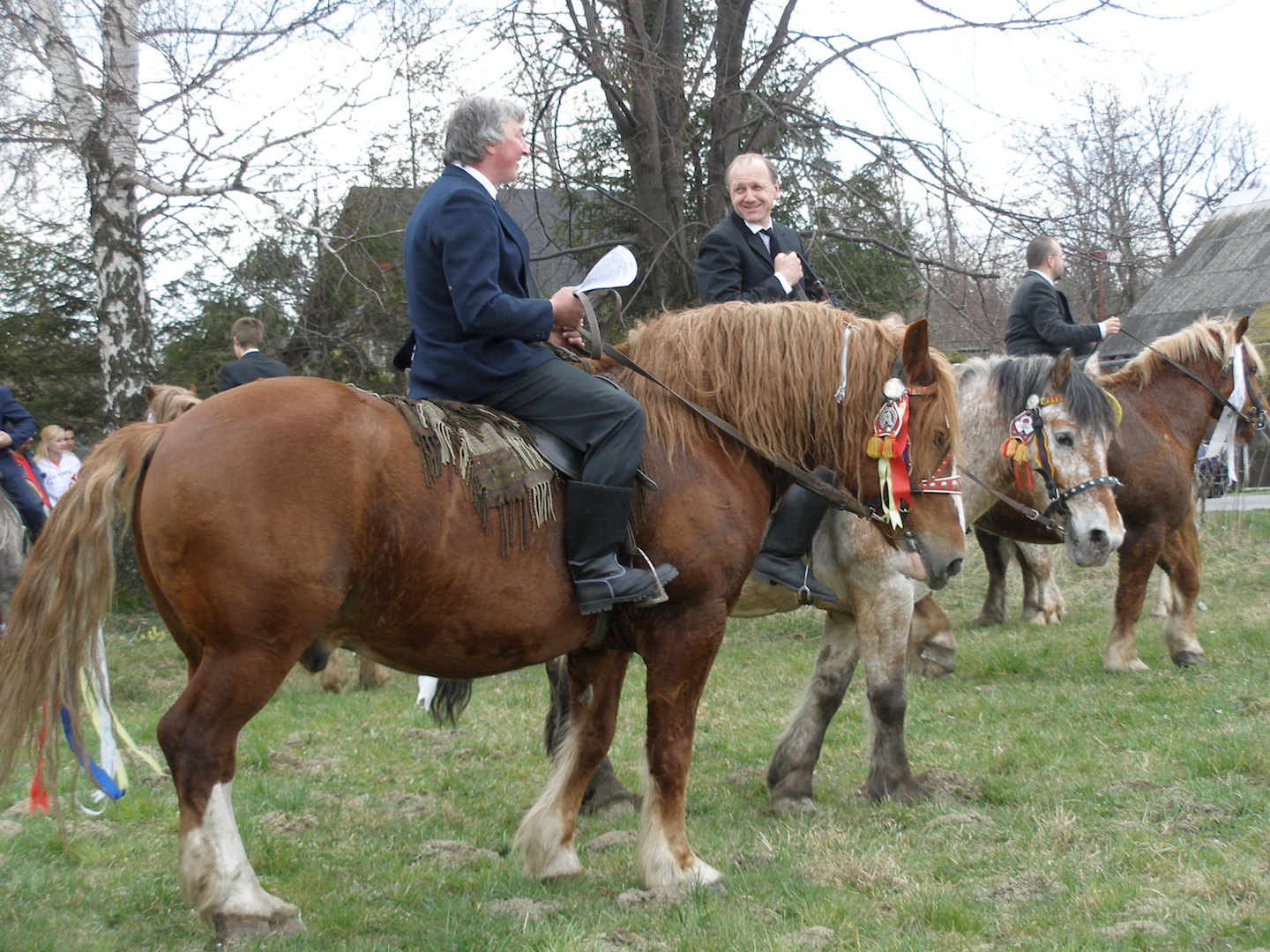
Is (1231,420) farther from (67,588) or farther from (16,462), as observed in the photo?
(16,462)

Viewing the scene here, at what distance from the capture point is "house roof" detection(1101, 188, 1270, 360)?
65.5 ft

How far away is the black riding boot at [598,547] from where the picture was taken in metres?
3.57

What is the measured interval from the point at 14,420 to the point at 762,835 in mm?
5886

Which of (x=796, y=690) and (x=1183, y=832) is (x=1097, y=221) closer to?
(x=796, y=690)

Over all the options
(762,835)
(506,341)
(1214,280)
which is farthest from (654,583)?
(1214,280)

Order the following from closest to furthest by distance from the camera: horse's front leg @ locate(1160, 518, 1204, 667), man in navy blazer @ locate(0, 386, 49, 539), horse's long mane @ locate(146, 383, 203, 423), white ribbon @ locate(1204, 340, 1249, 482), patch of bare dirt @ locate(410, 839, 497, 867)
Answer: patch of bare dirt @ locate(410, 839, 497, 867) < horse's long mane @ locate(146, 383, 203, 423) < man in navy blazer @ locate(0, 386, 49, 539) < horse's front leg @ locate(1160, 518, 1204, 667) < white ribbon @ locate(1204, 340, 1249, 482)

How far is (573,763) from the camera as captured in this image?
4273 mm

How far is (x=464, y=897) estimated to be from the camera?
155 inches

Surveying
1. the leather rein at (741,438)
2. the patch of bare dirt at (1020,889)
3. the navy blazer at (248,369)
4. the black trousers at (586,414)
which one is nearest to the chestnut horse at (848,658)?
the leather rein at (741,438)

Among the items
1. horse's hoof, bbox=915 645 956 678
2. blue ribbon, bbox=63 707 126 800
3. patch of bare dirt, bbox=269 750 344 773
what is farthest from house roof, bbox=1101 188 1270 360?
blue ribbon, bbox=63 707 126 800

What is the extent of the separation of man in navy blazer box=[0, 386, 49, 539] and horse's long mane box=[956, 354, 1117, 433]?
6.27 meters

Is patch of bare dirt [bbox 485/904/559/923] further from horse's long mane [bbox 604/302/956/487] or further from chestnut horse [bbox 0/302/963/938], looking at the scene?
horse's long mane [bbox 604/302/956/487]

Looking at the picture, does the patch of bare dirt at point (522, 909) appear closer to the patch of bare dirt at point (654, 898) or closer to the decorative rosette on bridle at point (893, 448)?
the patch of bare dirt at point (654, 898)

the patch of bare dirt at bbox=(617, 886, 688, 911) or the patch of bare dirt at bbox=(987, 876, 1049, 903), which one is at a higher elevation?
the patch of bare dirt at bbox=(617, 886, 688, 911)
